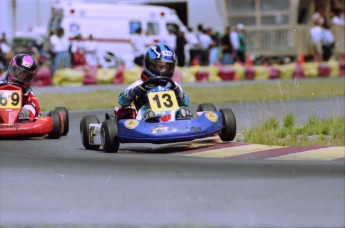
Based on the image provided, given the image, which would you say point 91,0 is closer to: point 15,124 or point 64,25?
point 64,25

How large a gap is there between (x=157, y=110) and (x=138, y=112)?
315 mm

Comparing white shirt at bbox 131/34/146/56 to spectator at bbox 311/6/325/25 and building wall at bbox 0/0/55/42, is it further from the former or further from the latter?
spectator at bbox 311/6/325/25

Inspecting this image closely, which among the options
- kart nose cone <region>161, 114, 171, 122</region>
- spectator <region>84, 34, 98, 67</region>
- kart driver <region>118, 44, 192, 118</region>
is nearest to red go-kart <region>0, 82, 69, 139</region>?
kart driver <region>118, 44, 192, 118</region>

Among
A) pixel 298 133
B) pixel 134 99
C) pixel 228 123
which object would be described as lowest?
pixel 298 133

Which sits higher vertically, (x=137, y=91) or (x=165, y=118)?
(x=137, y=91)

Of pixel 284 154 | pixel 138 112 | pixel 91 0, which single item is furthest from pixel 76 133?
pixel 91 0

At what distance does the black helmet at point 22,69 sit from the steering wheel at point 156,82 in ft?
7.63

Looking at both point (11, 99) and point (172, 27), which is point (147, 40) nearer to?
point (172, 27)

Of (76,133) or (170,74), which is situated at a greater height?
(170,74)

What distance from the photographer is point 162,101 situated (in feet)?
32.0

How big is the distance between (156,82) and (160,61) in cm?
24

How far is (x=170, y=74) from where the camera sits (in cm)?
1013

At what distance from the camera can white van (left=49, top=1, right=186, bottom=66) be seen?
87.7 ft

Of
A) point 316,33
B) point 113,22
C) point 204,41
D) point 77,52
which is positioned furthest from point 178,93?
point 113,22
